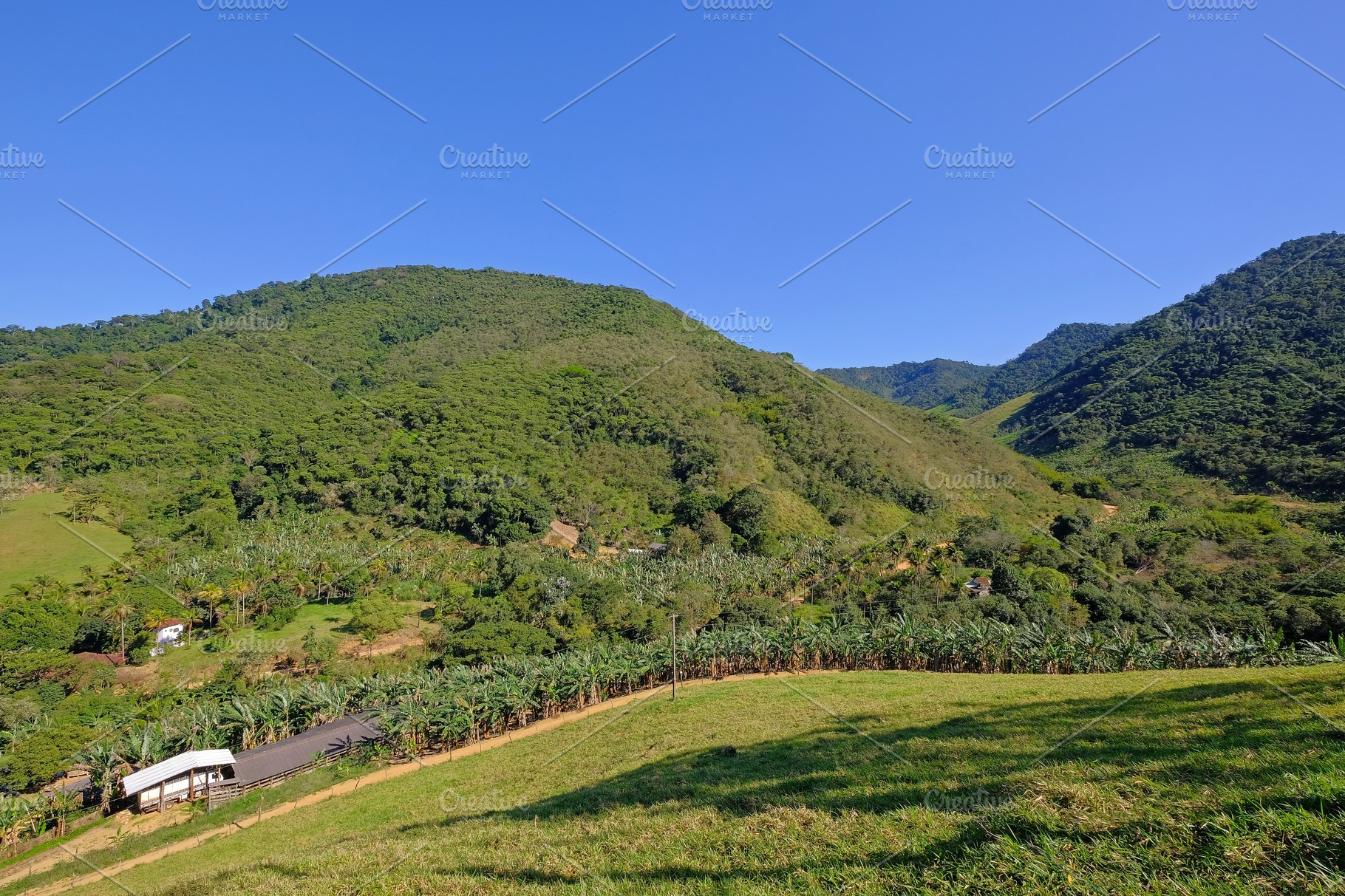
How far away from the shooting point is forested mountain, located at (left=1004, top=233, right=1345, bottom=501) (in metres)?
65.3

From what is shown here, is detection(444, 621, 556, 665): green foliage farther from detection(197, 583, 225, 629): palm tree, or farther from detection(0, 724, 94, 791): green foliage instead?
detection(197, 583, 225, 629): palm tree

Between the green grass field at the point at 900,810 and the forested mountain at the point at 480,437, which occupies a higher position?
the forested mountain at the point at 480,437

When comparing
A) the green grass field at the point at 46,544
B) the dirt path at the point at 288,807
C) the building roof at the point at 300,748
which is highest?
the green grass field at the point at 46,544

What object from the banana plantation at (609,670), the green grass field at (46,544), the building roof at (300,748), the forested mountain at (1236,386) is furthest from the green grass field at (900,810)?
the forested mountain at (1236,386)

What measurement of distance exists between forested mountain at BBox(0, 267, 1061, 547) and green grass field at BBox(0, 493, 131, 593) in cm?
266

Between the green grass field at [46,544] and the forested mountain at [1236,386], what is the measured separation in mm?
113048

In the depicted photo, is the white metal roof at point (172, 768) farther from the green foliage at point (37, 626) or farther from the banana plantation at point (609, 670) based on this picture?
the green foliage at point (37, 626)

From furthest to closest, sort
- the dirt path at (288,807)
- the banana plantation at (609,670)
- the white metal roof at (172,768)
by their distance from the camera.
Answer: the banana plantation at (609,670) < the white metal roof at (172,768) < the dirt path at (288,807)

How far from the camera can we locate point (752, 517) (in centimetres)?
5756

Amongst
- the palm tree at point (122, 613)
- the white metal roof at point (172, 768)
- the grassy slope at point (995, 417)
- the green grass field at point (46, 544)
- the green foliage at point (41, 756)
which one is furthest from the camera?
the grassy slope at point (995, 417)

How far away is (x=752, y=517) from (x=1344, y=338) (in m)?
84.5

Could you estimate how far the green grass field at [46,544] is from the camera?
4298 cm

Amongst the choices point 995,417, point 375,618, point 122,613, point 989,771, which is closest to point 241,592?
point 122,613

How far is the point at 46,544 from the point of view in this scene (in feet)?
154
